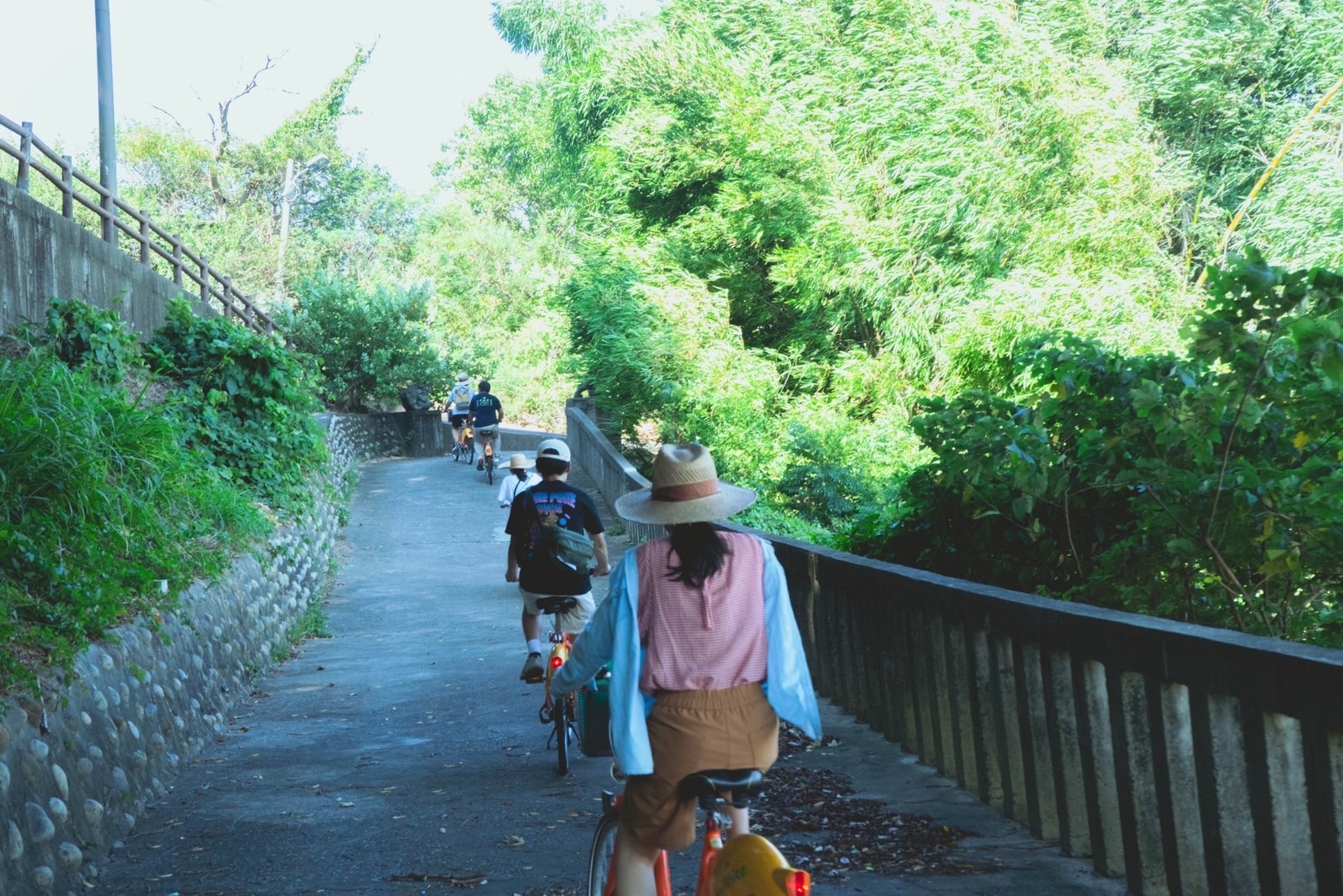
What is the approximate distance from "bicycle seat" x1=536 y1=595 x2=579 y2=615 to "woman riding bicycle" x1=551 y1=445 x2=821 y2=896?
403 centimetres

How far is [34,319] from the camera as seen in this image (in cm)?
1467

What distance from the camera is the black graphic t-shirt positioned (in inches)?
311

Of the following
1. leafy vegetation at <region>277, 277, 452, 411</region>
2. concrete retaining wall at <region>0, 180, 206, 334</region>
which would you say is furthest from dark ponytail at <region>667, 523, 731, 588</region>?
leafy vegetation at <region>277, 277, 452, 411</region>

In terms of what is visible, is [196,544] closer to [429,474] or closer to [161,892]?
[161,892]

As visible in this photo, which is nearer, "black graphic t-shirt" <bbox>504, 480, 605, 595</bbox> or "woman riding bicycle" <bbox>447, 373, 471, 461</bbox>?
"black graphic t-shirt" <bbox>504, 480, 605, 595</bbox>

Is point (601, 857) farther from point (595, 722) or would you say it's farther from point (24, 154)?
point (24, 154)

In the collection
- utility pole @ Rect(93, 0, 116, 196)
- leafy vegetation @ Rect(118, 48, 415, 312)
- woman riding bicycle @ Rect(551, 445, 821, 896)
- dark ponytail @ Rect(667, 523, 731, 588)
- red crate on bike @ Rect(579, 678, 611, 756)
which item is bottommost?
red crate on bike @ Rect(579, 678, 611, 756)

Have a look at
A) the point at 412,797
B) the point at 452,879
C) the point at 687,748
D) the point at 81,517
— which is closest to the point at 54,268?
the point at 81,517

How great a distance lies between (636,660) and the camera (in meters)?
3.78

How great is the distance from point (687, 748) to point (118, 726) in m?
4.31

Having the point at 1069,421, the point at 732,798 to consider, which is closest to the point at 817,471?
the point at 1069,421

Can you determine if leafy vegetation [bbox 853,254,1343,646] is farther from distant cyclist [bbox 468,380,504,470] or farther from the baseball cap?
distant cyclist [bbox 468,380,504,470]

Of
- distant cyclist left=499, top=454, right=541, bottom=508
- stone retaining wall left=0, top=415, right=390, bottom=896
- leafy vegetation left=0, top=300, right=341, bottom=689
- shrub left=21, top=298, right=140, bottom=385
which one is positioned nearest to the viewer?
stone retaining wall left=0, top=415, right=390, bottom=896

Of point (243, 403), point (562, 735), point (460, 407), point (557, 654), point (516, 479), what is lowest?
point (562, 735)
